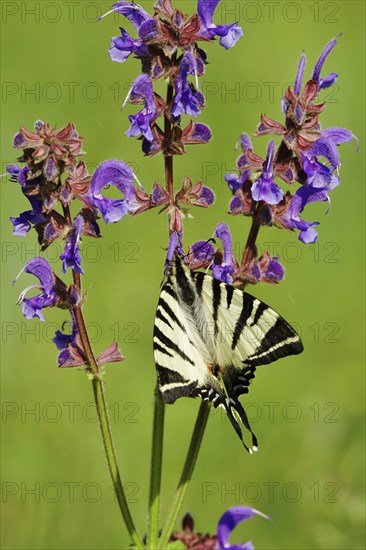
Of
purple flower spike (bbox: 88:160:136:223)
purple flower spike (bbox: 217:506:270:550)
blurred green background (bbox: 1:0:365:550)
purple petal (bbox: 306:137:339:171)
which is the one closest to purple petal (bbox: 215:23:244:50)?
purple petal (bbox: 306:137:339:171)

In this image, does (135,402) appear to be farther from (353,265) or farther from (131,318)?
(353,265)

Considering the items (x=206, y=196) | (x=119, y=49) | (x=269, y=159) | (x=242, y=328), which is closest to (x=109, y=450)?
(x=242, y=328)

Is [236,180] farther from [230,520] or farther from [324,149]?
[230,520]

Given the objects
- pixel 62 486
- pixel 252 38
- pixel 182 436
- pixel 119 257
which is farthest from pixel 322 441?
pixel 252 38

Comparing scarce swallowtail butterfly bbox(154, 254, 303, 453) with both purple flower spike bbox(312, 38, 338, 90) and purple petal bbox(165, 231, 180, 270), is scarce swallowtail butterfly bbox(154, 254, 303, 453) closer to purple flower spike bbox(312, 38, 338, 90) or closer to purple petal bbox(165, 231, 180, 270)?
purple petal bbox(165, 231, 180, 270)

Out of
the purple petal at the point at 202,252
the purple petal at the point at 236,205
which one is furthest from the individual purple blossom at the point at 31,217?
the purple petal at the point at 236,205

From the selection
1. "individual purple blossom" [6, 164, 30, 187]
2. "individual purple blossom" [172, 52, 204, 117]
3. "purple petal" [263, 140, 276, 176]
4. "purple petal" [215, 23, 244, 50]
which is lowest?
"individual purple blossom" [6, 164, 30, 187]

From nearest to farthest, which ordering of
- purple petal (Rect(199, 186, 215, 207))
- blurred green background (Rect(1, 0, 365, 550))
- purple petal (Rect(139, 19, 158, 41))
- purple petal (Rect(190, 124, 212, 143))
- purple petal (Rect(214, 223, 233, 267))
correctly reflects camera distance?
purple petal (Rect(139, 19, 158, 41))
purple petal (Rect(190, 124, 212, 143))
purple petal (Rect(199, 186, 215, 207))
purple petal (Rect(214, 223, 233, 267))
blurred green background (Rect(1, 0, 365, 550))
